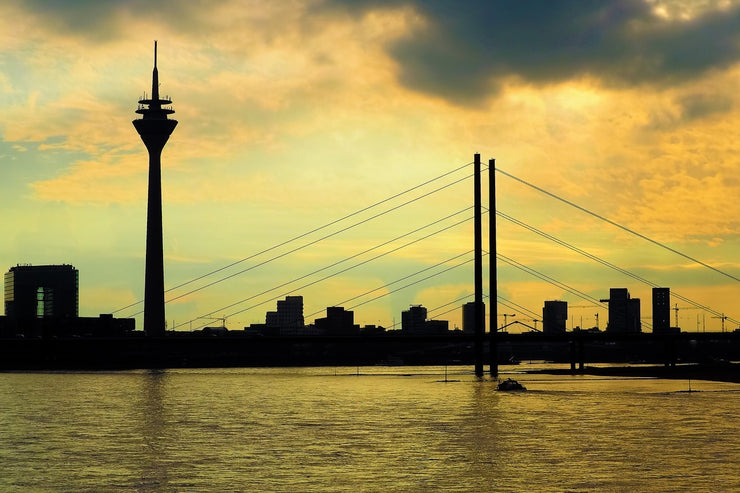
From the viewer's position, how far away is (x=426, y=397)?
90312 millimetres

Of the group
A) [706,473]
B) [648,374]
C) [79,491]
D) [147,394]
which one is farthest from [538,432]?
[648,374]

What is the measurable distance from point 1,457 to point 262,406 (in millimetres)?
36926

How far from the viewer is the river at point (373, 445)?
35.5 m

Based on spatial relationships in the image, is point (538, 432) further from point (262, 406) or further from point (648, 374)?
point (648, 374)

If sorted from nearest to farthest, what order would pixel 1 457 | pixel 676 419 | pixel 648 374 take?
pixel 1 457, pixel 676 419, pixel 648 374

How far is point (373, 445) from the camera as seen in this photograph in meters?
47.2

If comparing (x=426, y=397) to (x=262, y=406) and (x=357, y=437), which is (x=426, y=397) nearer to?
(x=262, y=406)

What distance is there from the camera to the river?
35.5 metres

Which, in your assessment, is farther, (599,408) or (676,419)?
(599,408)

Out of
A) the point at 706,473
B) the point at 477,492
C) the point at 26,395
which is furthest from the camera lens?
the point at 26,395

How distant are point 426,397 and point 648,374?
82.9m

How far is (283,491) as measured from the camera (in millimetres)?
33312

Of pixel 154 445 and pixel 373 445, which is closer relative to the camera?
pixel 373 445

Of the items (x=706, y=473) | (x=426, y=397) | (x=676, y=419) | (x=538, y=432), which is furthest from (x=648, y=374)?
(x=706, y=473)
